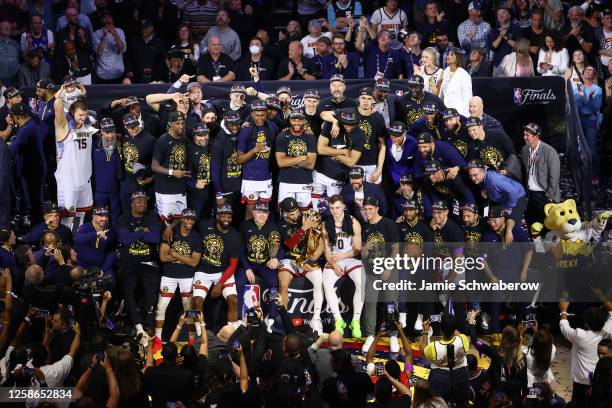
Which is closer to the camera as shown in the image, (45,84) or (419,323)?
(419,323)

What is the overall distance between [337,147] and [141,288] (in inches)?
112

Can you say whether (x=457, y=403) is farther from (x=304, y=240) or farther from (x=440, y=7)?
(x=440, y=7)

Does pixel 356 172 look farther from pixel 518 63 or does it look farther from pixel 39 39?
pixel 39 39

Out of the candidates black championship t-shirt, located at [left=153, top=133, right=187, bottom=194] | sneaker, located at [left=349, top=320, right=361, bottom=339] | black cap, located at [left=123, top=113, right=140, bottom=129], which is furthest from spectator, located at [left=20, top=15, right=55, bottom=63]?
sneaker, located at [left=349, top=320, right=361, bottom=339]

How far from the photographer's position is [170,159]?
15.9m

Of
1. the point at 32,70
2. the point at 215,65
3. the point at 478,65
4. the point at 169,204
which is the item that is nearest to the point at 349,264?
the point at 169,204

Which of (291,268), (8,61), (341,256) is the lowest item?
(291,268)

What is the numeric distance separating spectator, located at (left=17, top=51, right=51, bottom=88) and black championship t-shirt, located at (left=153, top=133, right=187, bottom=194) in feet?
9.10

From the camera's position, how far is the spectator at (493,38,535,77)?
58.0 feet

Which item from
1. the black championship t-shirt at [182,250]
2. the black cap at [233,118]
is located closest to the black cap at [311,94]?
the black cap at [233,118]

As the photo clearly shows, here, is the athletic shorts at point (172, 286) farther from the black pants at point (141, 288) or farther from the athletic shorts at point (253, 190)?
the athletic shorts at point (253, 190)

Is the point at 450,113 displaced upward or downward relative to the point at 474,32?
downward

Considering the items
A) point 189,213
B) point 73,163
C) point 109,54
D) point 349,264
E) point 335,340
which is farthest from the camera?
point 109,54

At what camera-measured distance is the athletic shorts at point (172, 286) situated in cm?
1546
